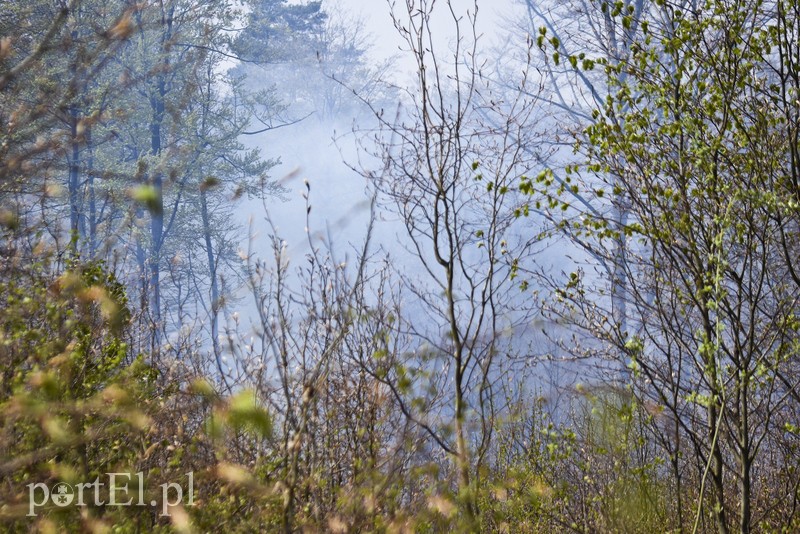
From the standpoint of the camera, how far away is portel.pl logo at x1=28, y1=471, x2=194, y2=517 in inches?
92.5

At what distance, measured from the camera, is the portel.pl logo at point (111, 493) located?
235cm

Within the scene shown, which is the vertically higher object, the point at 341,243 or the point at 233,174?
the point at 341,243

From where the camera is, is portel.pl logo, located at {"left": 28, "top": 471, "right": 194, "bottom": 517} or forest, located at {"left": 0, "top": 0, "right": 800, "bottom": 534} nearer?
forest, located at {"left": 0, "top": 0, "right": 800, "bottom": 534}

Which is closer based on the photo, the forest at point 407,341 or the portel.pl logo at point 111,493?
the forest at point 407,341

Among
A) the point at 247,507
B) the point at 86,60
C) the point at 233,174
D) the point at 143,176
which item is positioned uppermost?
the point at 233,174

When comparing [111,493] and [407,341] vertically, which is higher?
[407,341]

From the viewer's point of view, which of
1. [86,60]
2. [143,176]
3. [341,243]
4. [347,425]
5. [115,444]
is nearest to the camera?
[86,60]

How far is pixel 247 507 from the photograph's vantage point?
257 cm

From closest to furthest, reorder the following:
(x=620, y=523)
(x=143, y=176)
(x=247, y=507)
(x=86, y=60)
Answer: (x=86, y=60) < (x=143, y=176) < (x=247, y=507) < (x=620, y=523)

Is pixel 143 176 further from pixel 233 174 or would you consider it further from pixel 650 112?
pixel 233 174

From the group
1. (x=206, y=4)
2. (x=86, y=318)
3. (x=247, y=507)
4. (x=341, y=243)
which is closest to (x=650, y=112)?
(x=247, y=507)

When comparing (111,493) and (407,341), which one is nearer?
(111,493)

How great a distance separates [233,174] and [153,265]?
3.36m

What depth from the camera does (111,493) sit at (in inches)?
94.9
